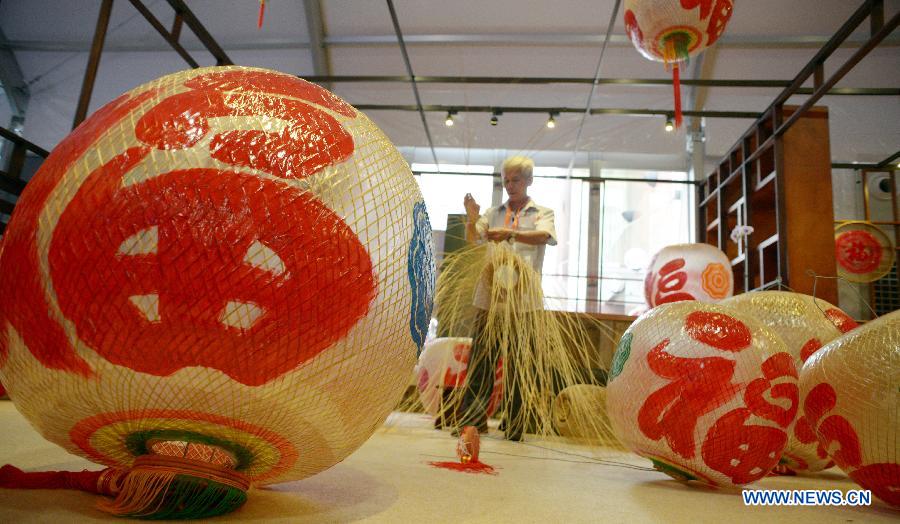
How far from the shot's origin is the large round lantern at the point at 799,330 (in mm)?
1721

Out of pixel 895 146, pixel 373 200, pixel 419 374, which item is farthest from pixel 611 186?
pixel 373 200

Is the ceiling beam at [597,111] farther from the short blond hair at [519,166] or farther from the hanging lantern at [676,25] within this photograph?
the short blond hair at [519,166]

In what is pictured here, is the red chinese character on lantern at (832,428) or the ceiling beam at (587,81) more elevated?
the ceiling beam at (587,81)

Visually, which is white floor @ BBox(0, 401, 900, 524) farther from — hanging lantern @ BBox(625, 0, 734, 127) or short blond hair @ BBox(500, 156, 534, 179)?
hanging lantern @ BBox(625, 0, 734, 127)

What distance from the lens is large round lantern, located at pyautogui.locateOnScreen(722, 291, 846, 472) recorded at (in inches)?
67.7

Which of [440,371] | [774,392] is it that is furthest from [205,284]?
[440,371]

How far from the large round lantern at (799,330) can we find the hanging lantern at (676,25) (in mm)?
1210

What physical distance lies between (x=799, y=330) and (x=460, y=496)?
1379 mm

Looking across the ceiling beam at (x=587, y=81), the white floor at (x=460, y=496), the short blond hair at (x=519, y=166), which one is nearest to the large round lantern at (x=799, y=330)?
the white floor at (x=460, y=496)

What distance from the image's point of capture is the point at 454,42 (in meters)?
6.90

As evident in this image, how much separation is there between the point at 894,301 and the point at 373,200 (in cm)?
722

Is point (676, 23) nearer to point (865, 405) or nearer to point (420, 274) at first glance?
point (865, 405)

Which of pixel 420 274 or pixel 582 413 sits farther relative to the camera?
pixel 582 413

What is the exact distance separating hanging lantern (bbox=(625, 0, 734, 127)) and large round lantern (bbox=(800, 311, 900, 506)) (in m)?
1.85
